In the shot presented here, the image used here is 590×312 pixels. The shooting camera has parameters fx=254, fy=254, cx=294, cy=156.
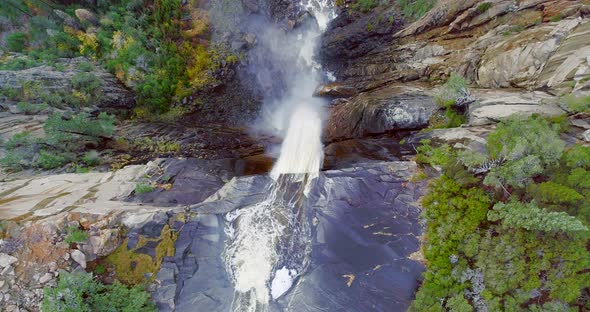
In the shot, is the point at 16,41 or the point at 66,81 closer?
the point at 66,81

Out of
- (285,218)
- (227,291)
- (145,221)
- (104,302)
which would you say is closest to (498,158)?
(285,218)

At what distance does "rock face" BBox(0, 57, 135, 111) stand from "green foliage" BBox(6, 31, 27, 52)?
372 cm

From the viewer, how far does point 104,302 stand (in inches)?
318

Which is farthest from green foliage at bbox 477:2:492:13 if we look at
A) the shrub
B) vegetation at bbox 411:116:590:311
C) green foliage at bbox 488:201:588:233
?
the shrub

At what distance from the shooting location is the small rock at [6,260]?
26.7 ft

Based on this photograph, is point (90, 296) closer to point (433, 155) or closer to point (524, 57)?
point (433, 155)

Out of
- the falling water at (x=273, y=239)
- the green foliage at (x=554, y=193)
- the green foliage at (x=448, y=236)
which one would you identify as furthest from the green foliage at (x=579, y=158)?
the falling water at (x=273, y=239)

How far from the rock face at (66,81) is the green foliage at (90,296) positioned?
1392 cm

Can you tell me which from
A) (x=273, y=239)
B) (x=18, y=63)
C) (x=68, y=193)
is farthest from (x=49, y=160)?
(x=273, y=239)

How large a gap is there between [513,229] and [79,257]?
13690 mm

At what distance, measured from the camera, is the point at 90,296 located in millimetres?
8008

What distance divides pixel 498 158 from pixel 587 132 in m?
3.02

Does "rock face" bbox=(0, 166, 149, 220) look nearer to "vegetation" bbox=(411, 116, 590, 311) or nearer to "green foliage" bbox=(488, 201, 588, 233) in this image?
"vegetation" bbox=(411, 116, 590, 311)

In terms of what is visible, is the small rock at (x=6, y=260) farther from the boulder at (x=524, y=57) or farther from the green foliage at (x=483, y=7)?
the green foliage at (x=483, y=7)
